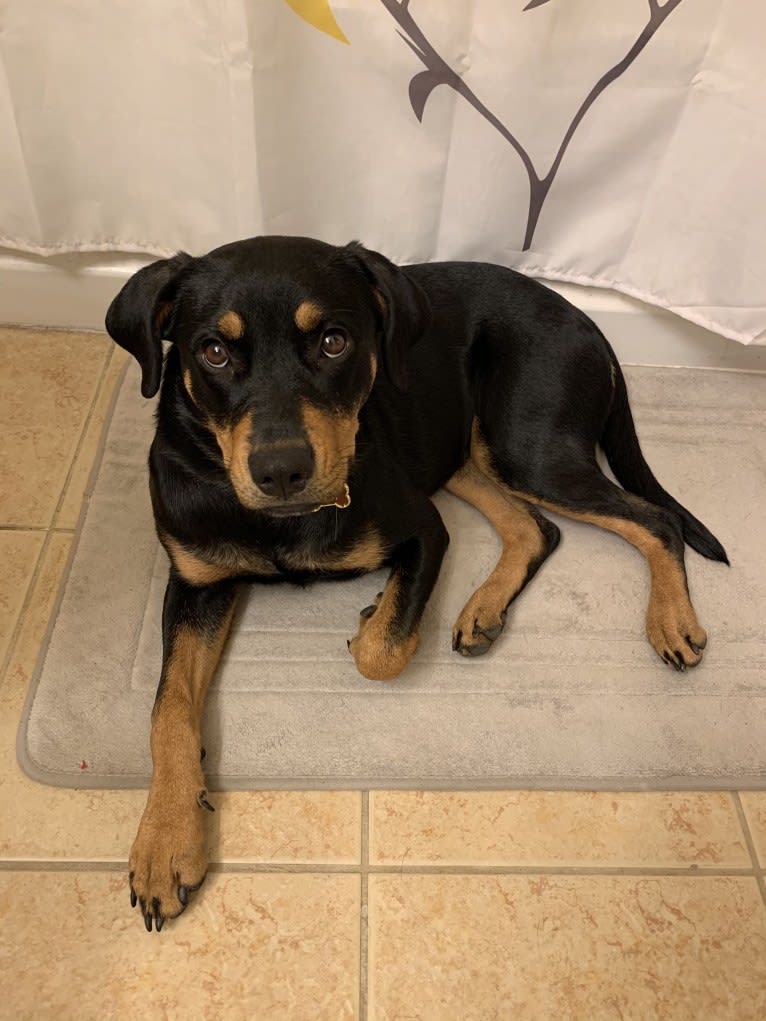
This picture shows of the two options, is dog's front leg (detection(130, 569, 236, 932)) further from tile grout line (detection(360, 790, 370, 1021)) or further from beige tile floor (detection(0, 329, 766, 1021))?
tile grout line (detection(360, 790, 370, 1021))

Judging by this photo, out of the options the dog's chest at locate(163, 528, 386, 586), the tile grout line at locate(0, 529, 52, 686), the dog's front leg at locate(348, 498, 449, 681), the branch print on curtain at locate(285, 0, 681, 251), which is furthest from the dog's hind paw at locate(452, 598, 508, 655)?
the branch print on curtain at locate(285, 0, 681, 251)

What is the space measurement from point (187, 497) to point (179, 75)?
1.13 metres

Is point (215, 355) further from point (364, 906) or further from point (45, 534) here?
point (364, 906)

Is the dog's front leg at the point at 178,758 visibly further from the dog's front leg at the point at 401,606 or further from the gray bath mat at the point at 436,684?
the dog's front leg at the point at 401,606

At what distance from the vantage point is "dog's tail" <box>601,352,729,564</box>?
2229mm

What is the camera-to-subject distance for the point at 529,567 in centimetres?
214

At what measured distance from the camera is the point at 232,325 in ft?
4.87

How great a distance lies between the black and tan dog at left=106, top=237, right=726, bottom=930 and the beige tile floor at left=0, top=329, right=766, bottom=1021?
130 mm

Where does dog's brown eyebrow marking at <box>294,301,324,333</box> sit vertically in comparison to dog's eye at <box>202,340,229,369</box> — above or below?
above

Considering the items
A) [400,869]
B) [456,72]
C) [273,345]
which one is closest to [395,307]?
[273,345]

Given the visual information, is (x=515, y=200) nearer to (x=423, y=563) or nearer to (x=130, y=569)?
(x=423, y=563)

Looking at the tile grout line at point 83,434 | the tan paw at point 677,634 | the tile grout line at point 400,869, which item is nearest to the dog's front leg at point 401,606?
the tile grout line at point 400,869

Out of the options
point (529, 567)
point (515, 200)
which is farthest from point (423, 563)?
point (515, 200)

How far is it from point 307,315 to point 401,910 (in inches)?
45.7
